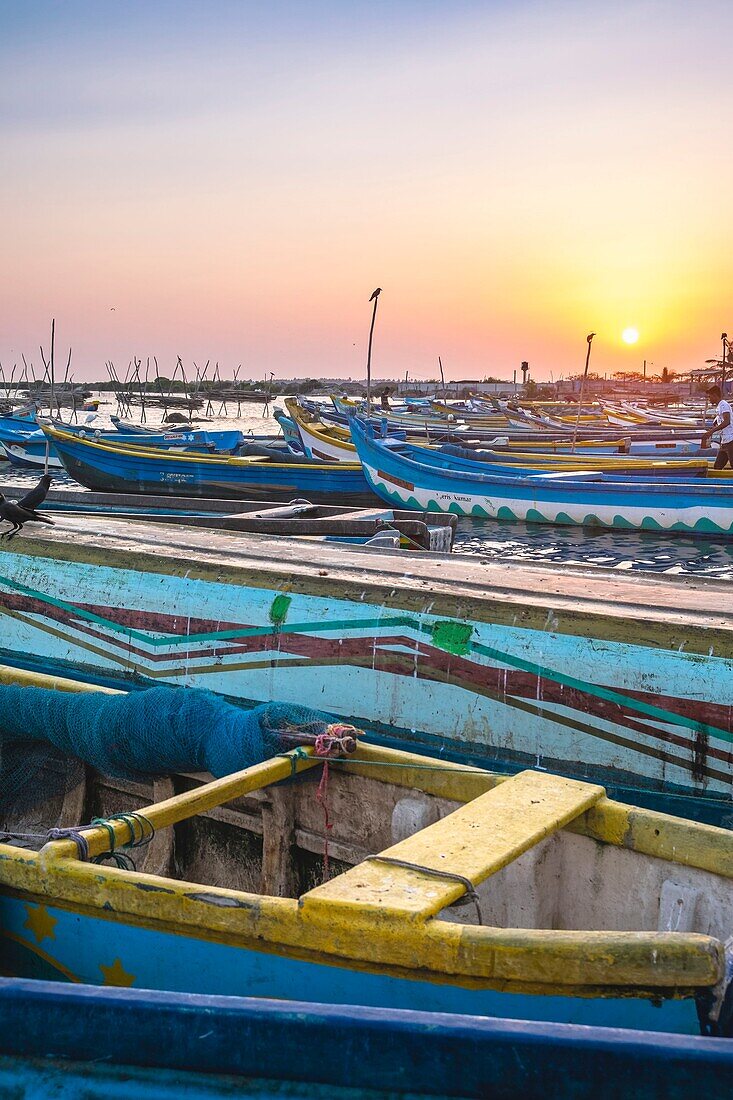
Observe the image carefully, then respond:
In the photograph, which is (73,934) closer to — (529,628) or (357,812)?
(357,812)

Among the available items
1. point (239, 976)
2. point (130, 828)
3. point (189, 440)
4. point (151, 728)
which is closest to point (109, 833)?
point (130, 828)

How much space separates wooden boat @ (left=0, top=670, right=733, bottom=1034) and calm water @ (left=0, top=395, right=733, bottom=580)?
462 inches

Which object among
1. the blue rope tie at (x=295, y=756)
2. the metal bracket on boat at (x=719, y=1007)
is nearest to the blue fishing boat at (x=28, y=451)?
the blue rope tie at (x=295, y=756)

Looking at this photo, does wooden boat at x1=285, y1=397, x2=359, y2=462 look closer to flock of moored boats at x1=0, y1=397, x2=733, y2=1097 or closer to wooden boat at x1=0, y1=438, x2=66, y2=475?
wooden boat at x1=0, y1=438, x2=66, y2=475

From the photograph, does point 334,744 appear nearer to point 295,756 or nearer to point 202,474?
point 295,756

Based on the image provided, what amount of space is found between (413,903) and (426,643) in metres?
2.93

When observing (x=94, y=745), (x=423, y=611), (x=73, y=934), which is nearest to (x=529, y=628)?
(x=423, y=611)

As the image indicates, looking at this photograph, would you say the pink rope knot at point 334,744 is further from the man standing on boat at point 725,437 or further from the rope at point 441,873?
the man standing on boat at point 725,437

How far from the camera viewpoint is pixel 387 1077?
2.39m

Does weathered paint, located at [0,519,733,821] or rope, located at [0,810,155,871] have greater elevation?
weathered paint, located at [0,519,733,821]

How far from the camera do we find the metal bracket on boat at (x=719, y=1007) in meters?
2.63

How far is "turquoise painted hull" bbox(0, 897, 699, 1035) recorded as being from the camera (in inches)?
113

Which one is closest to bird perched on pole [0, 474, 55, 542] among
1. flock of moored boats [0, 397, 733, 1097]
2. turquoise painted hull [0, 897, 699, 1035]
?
flock of moored boats [0, 397, 733, 1097]

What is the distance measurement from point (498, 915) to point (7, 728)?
324 cm
